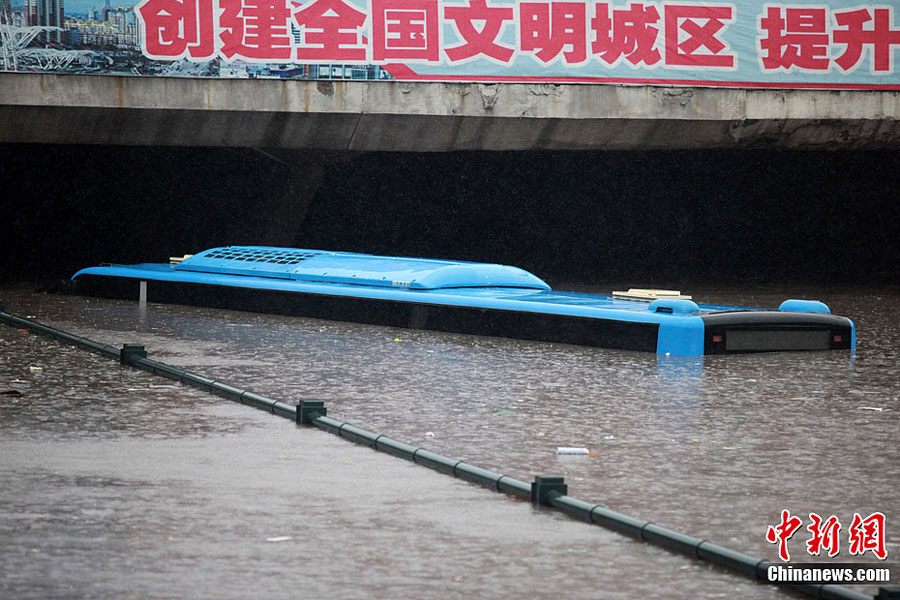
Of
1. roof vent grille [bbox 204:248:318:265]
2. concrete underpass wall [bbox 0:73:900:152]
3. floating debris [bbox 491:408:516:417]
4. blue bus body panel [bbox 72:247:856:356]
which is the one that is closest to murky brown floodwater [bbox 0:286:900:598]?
floating debris [bbox 491:408:516:417]

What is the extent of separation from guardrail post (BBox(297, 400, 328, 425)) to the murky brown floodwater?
10cm

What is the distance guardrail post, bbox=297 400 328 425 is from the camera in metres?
6.98

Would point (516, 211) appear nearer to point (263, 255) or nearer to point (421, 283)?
point (263, 255)

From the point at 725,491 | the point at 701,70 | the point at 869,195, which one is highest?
the point at 701,70

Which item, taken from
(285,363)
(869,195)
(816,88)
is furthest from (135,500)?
(869,195)

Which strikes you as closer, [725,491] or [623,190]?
[725,491]

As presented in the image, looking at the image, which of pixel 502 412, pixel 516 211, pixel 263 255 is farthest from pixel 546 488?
pixel 516 211

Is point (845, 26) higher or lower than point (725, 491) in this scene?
higher

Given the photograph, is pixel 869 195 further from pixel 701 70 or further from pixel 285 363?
pixel 285 363

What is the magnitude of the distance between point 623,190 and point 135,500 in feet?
62.3

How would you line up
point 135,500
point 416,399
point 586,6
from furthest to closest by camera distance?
point 586,6
point 416,399
point 135,500

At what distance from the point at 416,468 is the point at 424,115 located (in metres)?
12.0

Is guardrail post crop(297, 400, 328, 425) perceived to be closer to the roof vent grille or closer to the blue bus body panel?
the blue bus body panel

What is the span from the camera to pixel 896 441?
265 inches
